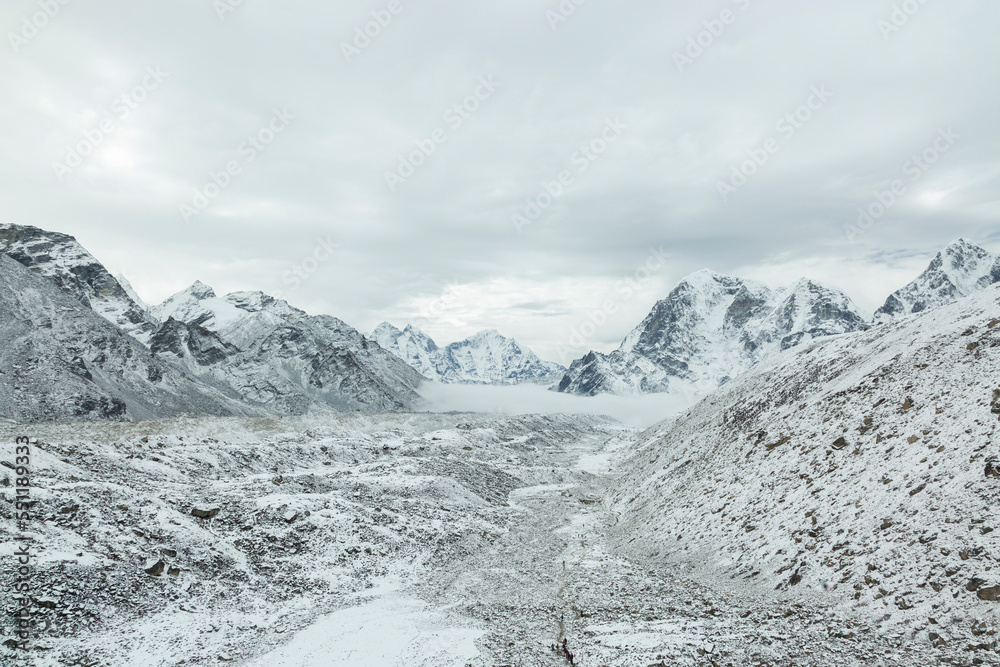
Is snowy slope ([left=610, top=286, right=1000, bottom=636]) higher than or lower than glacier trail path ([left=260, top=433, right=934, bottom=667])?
higher

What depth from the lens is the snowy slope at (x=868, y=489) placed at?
42.3 feet

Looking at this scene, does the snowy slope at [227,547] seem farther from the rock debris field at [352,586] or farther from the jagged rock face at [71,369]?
the jagged rock face at [71,369]

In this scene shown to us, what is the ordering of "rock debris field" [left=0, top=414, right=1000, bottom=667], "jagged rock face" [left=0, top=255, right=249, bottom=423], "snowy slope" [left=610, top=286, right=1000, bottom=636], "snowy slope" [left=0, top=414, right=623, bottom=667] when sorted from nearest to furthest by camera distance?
"rock debris field" [left=0, top=414, right=1000, bottom=667] < "snowy slope" [left=610, top=286, right=1000, bottom=636] < "snowy slope" [left=0, top=414, right=623, bottom=667] < "jagged rock face" [left=0, top=255, right=249, bottom=423]

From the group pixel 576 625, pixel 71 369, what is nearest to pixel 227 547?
pixel 576 625

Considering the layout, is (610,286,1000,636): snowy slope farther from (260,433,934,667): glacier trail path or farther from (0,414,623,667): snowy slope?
(0,414,623,667): snowy slope

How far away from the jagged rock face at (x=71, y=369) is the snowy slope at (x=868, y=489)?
121 metres

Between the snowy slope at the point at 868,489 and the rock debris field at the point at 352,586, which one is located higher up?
the snowy slope at the point at 868,489

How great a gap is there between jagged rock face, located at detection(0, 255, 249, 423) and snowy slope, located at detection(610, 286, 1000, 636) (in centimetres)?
12119

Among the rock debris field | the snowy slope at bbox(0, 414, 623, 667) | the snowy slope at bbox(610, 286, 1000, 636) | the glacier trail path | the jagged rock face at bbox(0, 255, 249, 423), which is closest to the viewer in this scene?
the glacier trail path

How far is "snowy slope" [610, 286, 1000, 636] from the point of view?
42.3 ft

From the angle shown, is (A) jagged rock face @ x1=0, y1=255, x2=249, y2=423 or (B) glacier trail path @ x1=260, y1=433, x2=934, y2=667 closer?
(B) glacier trail path @ x1=260, y1=433, x2=934, y2=667

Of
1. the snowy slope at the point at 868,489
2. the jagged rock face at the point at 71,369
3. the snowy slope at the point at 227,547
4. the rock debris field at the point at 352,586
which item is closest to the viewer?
the rock debris field at the point at 352,586

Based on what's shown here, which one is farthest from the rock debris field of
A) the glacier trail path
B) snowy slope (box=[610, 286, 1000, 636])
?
snowy slope (box=[610, 286, 1000, 636])

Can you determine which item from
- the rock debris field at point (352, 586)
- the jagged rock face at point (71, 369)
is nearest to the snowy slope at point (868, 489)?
the rock debris field at point (352, 586)
